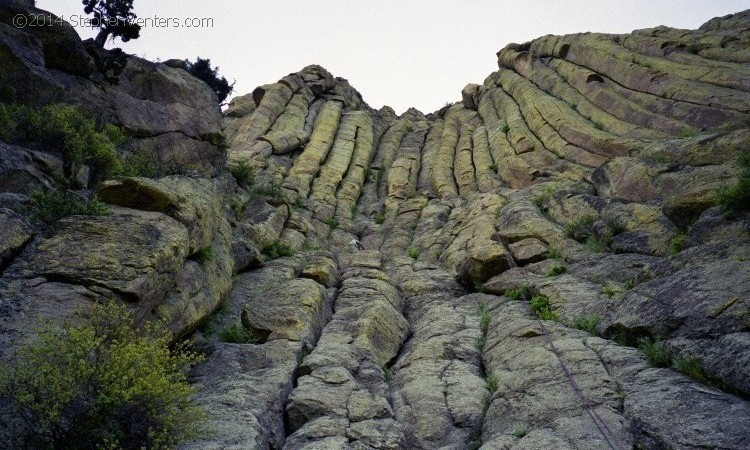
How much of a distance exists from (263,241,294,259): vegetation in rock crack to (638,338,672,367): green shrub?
15025 mm

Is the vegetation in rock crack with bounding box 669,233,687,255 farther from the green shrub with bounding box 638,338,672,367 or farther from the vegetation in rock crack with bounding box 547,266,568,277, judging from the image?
the green shrub with bounding box 638,338,672,367

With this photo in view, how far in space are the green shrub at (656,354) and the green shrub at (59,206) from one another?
41.7 ft

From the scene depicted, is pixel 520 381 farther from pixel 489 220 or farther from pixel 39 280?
pixel 489 220

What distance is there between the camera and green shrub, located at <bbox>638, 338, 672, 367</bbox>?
9.11 meters

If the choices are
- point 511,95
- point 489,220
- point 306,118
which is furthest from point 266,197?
point 511,95

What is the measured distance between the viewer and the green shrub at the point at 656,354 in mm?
9109

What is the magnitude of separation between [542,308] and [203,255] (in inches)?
431

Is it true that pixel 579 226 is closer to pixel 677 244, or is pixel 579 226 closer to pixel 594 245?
pixel 594 245

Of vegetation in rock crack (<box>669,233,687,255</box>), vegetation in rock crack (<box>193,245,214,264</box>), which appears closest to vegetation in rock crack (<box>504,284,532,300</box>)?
vegetation in rock crack (<box>669,233,687,255</box>)

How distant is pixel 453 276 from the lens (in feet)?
68.8

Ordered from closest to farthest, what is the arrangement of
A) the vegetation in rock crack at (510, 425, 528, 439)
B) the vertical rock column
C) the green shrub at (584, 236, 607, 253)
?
the vegetation in rock crack at (510, 425, 528, 439), the vertical rock column, the green shrub at (584, 236, 607, 253)

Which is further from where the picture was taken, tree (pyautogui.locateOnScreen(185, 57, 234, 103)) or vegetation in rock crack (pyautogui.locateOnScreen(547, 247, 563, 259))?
tree (pyautogui.locateOnScreen(185, 57, 234, 103))

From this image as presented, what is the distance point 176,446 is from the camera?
24.3ft

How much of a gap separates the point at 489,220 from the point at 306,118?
95.7ft
